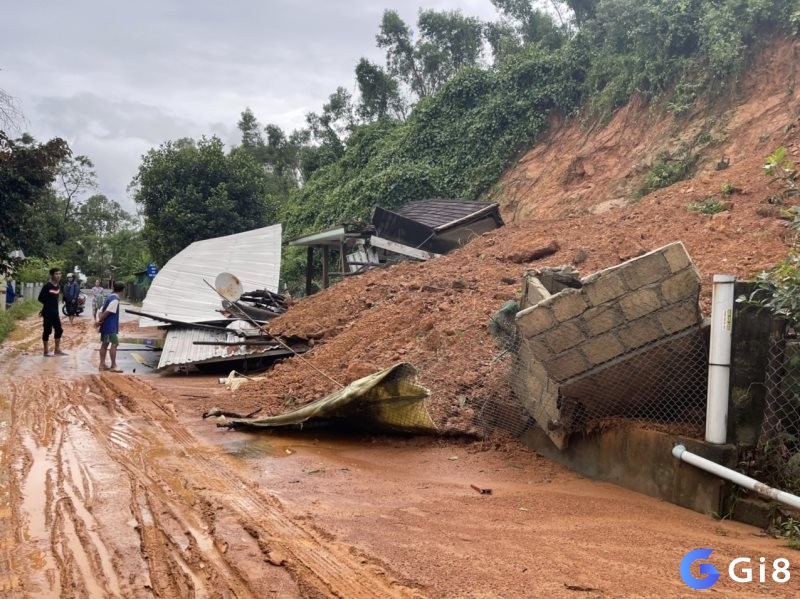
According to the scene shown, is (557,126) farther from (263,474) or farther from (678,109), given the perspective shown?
(263,474)

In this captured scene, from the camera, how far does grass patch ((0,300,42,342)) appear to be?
660 inches

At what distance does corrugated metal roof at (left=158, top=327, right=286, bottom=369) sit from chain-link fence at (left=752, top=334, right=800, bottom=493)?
8.10m

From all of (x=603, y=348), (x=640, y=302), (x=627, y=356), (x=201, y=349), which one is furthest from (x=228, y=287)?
(x=640, y=302)

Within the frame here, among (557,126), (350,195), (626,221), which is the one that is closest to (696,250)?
(626,221)

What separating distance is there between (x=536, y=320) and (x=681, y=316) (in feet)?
3.40

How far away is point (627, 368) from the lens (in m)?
4.98

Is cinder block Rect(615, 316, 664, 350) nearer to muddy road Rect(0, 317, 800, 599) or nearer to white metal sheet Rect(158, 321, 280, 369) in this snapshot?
muddy road Rect(0, 317, 800, 599)

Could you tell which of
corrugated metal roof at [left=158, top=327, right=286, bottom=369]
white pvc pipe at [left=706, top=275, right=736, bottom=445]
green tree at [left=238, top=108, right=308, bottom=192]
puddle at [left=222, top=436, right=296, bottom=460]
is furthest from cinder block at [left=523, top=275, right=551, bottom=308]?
green tree at [left=238, top=108, right=308, bottom=192]

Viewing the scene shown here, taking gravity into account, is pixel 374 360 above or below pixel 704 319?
below

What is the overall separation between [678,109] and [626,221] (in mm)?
7368

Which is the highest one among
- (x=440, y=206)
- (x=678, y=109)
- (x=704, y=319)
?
(x=678, y=109)

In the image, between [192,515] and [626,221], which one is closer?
[192,515]

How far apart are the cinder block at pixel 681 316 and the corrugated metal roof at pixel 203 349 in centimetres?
751

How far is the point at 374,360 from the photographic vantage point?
8.70 m
